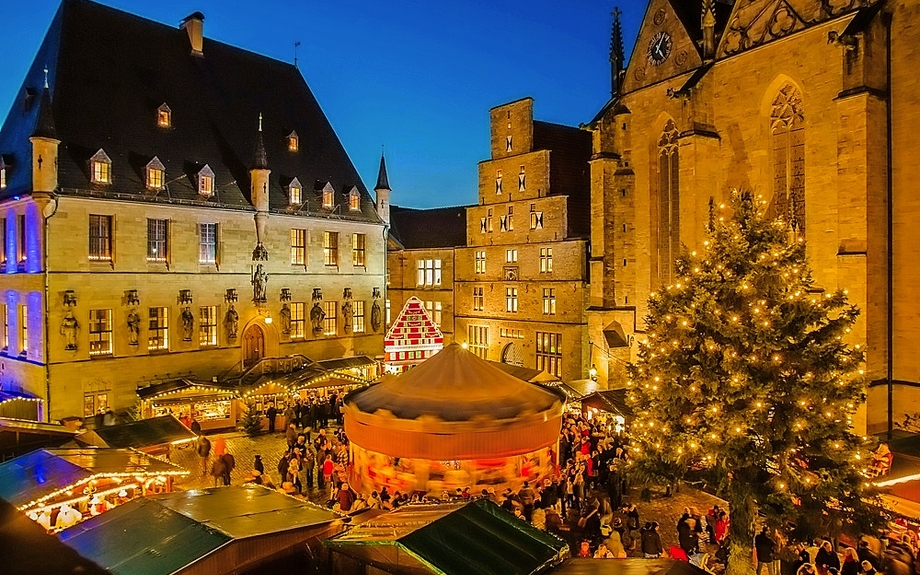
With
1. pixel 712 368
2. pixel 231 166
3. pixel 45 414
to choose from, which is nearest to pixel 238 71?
pixel 231 166

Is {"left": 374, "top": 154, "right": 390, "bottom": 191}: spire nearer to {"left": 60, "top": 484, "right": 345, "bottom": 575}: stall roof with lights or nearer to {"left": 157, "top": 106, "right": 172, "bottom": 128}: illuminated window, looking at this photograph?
{"left": 157, "top": 106, "right": 172, "bottom": 128}: illuminated window

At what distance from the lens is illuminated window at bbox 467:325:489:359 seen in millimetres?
34156

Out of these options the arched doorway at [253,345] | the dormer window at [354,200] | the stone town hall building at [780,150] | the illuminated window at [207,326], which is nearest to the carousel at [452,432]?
the stone town hall building at [780,150]

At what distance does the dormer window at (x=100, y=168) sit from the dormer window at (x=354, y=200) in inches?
434

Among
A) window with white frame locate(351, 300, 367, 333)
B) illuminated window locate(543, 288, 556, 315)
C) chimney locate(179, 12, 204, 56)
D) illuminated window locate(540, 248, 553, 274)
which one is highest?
chimney locate(179, 12, 204, 56)

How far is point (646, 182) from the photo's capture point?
976 inches

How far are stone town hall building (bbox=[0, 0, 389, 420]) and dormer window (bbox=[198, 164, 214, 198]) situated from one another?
0.24ft

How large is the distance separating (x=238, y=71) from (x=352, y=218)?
347 inches

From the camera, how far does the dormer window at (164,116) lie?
26.5m

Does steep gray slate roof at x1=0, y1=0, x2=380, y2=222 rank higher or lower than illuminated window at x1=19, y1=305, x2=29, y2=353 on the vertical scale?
higher

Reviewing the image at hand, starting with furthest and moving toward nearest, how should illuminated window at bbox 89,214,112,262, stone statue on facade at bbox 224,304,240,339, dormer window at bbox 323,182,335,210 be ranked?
dormer window at bbox 323,182,335,210, stone statue on facade at bbox 224,304,240,339, illuminated window at bbox 89,214,112,262

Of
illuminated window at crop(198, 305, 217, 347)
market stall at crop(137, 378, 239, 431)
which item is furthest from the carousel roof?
illuminated window at crop(198, 305, 217, 347)

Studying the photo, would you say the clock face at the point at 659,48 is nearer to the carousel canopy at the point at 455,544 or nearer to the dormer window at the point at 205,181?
the dormer window at the point at 205,181

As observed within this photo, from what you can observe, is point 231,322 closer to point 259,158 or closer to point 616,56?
point 259,158
